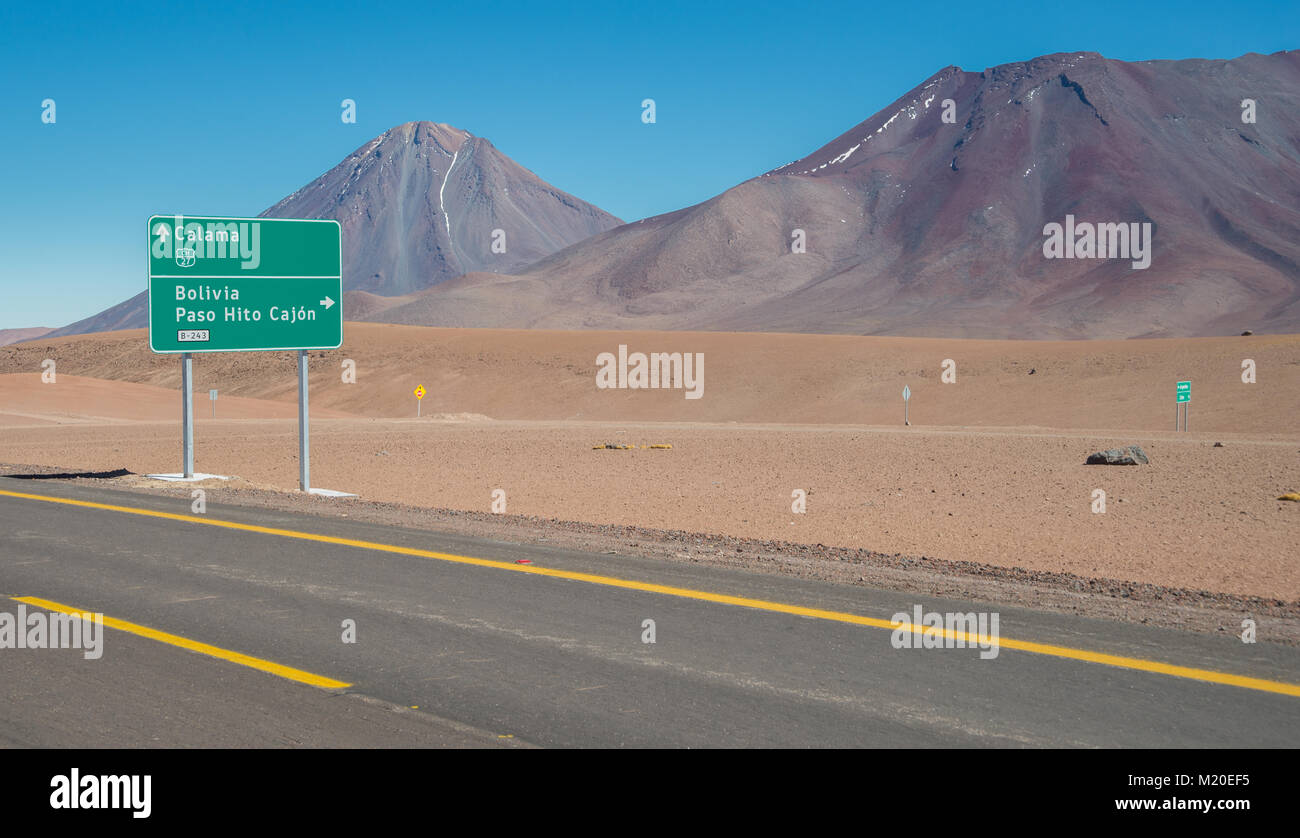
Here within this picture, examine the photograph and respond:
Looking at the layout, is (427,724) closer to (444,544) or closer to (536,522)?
(444,544)

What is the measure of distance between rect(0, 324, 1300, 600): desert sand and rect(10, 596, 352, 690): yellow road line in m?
8.36

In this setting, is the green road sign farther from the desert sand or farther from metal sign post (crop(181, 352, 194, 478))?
the desert sand

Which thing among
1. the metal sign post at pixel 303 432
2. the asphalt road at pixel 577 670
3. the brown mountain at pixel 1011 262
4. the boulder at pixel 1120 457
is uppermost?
the brown mountain at pixel 1011 262

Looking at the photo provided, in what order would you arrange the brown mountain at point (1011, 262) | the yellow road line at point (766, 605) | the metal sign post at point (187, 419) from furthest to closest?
the brown mountain at point (1011, 262)
the metal sign post at point (187, 419)
the yellow road line at point (766, 605)

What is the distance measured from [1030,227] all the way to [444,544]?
17750 centimetres

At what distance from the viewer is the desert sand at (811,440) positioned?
→ 15.9 meters

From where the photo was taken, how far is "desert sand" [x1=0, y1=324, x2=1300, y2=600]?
15.9 meters

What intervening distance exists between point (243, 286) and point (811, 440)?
1881 cm

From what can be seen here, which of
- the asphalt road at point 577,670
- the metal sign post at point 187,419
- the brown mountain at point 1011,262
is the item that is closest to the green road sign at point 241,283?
the metal sign post at point 187,419

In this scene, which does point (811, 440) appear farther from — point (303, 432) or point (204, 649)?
point (204, 649)

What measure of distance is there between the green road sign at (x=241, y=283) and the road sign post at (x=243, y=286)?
0.02 meters

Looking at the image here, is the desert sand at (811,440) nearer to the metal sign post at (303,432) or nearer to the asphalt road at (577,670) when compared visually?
the metal sign post at (303,432)

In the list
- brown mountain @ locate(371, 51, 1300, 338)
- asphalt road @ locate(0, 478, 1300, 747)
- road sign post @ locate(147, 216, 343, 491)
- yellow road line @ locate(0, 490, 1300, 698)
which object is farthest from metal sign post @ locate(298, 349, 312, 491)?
brown mountain @ locate(371, 51, 1300, 338)

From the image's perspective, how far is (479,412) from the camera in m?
64.9
